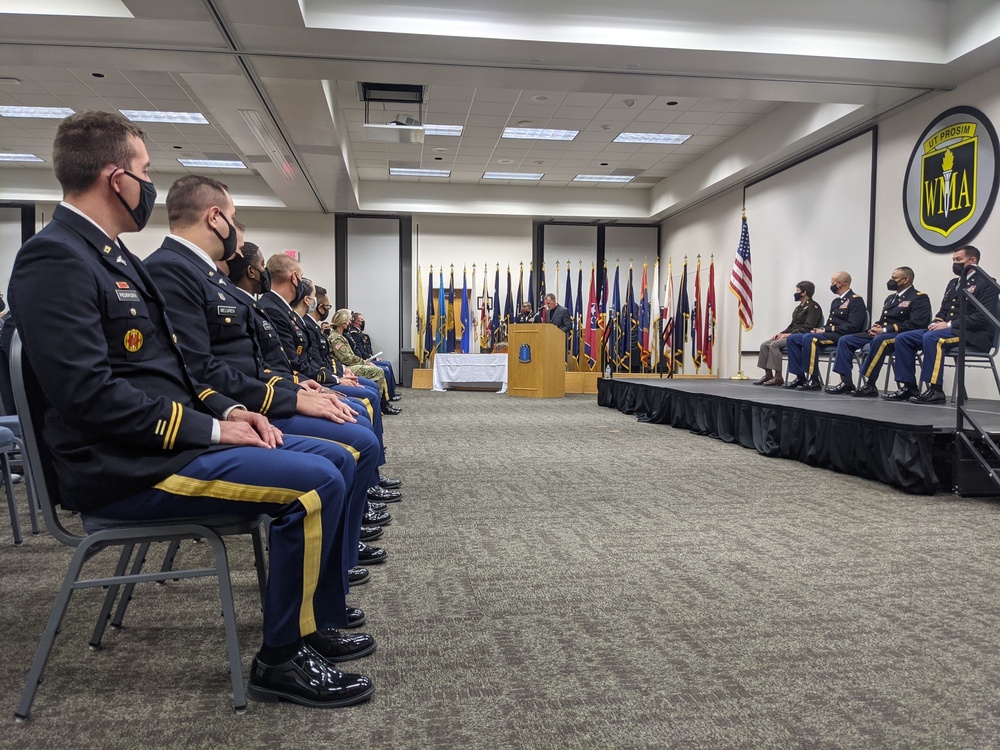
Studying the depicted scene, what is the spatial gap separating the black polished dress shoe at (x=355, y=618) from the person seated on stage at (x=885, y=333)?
5.31m

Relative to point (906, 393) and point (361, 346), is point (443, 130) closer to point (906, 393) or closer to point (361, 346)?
point (361, 346)

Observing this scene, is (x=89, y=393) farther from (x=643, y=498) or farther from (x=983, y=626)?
(x=643, y=498)

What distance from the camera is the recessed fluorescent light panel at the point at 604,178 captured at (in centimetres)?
1165

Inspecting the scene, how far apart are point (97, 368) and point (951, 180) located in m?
7.21

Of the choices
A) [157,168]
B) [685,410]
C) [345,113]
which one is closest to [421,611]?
[685,410]

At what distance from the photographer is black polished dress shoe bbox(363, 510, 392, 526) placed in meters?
2.76

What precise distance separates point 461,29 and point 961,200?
463 centimetres

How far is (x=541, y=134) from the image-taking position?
9.45m

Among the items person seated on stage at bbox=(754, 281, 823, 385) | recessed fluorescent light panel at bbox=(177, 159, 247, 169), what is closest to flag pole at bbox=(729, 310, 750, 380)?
person seated on stage at bbox=(754, 281, 823, 385)

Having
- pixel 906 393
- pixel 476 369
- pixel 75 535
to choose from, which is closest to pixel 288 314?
pixel 75 535

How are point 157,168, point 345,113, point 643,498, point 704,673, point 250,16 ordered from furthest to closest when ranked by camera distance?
point 157,168 < point 345,113 < point 250,16 < point 643,498 < point 704,673

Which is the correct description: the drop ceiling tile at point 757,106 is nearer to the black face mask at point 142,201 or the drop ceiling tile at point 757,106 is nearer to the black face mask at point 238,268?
the black face mask at point 238,268

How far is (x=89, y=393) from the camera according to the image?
1213 mm

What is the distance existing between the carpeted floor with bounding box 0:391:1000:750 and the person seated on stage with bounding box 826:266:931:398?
9.31 feet
